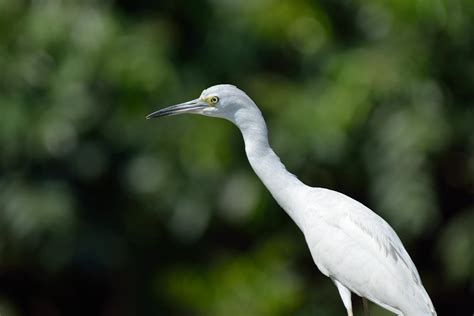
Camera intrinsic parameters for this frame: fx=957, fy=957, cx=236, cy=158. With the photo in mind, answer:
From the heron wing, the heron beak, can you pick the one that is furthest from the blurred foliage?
the heron wing

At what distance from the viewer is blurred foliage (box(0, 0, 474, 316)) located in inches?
188

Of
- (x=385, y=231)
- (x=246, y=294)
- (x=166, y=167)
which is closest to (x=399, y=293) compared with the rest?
(x=385, y=231)

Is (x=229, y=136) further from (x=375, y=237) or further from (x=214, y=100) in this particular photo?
(x=375, y=237)

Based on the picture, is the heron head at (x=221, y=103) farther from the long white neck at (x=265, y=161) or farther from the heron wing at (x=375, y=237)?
the heron wing at (x=375, y=237)

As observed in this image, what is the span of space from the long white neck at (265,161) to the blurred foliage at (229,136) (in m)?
1.69

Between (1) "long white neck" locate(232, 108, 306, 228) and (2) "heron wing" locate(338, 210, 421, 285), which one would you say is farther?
(1) "long white neck" locate(232, 108, 306, 228)

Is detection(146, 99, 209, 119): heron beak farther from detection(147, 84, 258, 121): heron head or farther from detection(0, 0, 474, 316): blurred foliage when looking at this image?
detection(0, 0, 474, 316): blurred foliage

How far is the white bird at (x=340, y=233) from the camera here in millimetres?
2832

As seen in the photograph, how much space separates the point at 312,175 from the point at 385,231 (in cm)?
212

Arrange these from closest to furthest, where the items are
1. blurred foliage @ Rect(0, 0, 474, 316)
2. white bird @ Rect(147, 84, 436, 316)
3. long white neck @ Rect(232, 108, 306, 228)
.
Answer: white bird @ Rect(147, 84, 436, 316) → long white neck @ Rect(232, 108, 306, 228) → blurred foliage @ Rect(0, 0, 474, 316)

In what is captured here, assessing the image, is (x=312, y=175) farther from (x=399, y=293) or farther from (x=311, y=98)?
(x=399, y=293)

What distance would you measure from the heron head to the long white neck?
0.03 m

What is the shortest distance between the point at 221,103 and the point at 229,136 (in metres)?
1.91

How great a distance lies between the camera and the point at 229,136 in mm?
4965
